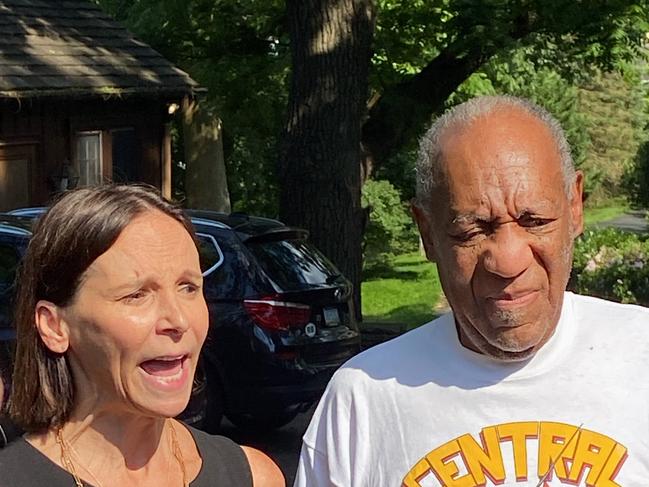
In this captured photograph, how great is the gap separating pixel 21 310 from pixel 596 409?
1177 mm

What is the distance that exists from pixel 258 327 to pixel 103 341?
6240mm

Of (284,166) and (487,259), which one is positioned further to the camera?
(284,166)

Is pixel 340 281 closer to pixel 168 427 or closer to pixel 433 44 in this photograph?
pixel 168 427

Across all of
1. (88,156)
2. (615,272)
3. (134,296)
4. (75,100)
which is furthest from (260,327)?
(88,156)

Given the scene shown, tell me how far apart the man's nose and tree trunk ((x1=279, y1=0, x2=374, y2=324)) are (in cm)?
904

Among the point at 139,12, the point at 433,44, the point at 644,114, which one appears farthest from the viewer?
the point at 644,114

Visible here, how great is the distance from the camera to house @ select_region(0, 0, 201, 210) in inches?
569

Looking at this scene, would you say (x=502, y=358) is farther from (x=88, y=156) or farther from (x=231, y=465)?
(x=88, y=156)

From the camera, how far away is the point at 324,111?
36.7 ft

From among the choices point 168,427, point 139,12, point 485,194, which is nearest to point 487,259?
point 485,194

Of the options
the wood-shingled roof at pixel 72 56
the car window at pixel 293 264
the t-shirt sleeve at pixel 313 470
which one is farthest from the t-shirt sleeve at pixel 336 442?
the wood-shingled roof at pixel 72 56

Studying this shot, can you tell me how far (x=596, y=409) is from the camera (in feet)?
7.13

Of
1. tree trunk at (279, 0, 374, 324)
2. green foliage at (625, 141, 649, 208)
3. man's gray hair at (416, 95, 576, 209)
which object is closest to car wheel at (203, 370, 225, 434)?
tree trunk at (279, 0, 374, 324)

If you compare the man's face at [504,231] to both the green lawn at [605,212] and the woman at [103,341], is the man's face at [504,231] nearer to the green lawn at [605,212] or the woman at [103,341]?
the woman at [103,341]
